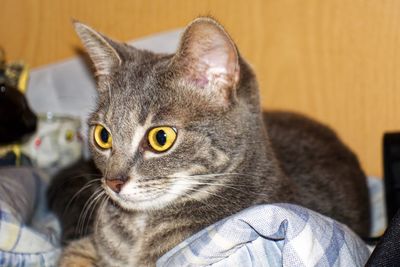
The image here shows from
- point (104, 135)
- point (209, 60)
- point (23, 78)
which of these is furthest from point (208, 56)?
point (23, 78)

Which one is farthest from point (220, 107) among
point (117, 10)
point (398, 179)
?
point (117, 10)

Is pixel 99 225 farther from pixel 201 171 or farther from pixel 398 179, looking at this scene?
pixel 398 179

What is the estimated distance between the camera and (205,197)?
150 centimetres

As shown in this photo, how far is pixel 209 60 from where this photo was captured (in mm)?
1468

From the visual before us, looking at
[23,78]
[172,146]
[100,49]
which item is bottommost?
[23,78]

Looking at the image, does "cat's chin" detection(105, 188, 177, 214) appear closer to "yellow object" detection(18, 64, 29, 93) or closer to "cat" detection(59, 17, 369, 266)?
"cat" detection(59, 17, 369, 266)

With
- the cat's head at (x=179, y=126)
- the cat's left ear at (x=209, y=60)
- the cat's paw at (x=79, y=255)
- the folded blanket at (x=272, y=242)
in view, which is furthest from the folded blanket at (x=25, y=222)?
the cat's left ear at (x=209, y=60)

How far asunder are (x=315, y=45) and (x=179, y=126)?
0.90 metres

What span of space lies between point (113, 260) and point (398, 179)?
3.11 feet

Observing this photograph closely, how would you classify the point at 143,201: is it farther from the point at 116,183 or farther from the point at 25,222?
the point at 25,222

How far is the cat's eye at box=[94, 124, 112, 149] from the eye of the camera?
1.53 meters

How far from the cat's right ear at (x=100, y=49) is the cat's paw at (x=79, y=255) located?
48cm

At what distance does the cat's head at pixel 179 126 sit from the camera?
1415mm

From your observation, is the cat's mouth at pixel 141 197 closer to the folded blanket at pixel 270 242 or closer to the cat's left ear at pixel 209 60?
the folded blanket at pixel 270 242
